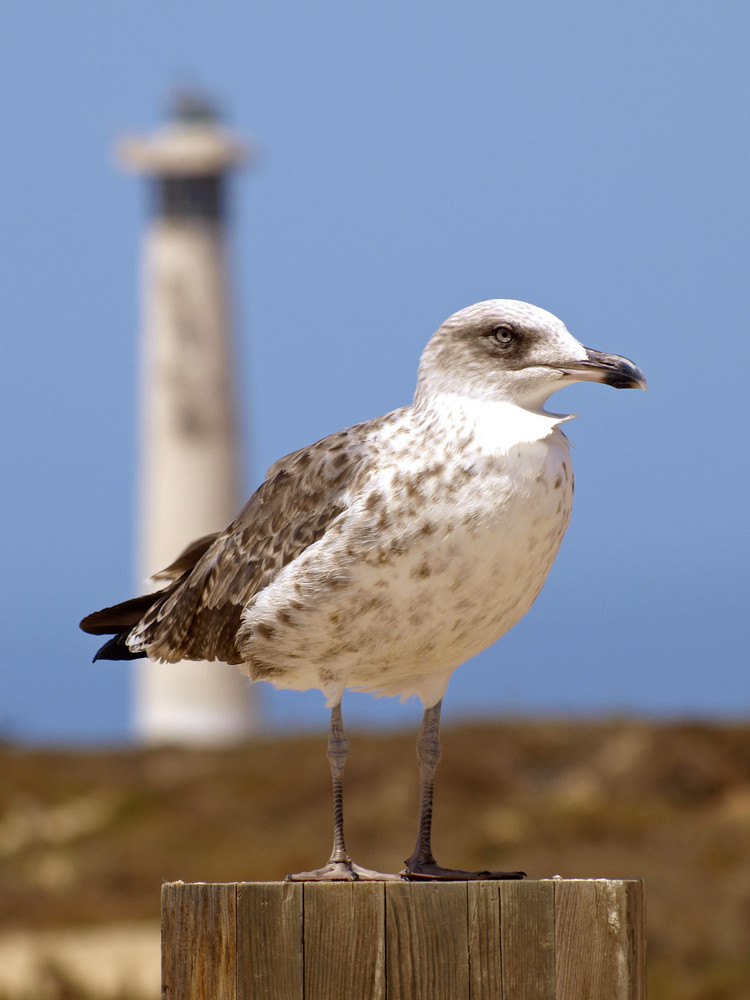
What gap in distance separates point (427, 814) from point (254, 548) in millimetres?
1106

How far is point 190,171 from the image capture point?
40.2 meters

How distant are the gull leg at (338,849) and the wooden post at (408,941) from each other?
12.0 inches

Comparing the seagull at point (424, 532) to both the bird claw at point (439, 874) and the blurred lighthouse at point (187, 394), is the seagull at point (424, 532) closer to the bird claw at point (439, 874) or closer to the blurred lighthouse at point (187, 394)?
the bird claw at point (439, 874)

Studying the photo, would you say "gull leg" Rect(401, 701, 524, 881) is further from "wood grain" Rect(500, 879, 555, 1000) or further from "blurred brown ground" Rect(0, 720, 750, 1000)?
"blurred brown ground" Rect(0, 720, 750, 1000)

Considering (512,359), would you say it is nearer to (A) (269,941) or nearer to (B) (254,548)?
(B) (254,548)

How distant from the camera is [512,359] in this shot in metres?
4.90

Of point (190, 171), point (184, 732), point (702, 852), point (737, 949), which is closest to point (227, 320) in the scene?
point (190, 171)

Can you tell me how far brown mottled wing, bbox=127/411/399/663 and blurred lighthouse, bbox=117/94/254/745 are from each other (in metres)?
32.9

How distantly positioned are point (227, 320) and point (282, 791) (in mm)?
19945

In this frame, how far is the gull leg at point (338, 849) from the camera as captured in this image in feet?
15.7

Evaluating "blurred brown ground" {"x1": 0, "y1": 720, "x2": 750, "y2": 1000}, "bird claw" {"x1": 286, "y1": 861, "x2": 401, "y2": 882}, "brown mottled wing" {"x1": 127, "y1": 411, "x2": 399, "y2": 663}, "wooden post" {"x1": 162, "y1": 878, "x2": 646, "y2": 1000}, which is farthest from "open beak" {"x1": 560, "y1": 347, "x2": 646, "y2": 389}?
"blurred brown ground" {"x1": 0, "y1": 720, "x2": 750, "y2": 1000}

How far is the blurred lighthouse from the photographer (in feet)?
128

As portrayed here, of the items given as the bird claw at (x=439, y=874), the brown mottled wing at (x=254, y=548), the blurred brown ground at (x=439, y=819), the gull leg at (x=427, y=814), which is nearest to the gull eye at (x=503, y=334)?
the brown mottled wing at (x=254, y=548)

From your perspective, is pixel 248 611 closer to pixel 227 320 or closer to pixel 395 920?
pixel 395 920
